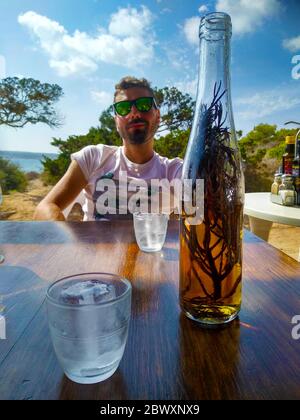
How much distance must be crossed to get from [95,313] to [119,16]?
6.35 metres

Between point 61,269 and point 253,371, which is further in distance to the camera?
point 61,269

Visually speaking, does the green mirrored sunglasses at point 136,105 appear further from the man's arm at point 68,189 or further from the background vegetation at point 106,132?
the background vegetation at point 106,132

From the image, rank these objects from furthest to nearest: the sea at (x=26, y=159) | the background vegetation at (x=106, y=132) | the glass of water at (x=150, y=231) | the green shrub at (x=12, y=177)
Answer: the green shrub at (x=12, y=177), the sea at (x=26, y=159), the background vegetation at (x=106, y=132), the glass of water at (x=150, y=231)

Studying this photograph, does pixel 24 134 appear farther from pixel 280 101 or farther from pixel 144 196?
pixel 280 101

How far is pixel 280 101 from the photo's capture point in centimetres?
682

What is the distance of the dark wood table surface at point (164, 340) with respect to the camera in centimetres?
25

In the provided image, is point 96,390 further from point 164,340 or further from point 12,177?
point 12,177

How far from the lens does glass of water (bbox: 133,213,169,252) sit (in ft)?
2.05

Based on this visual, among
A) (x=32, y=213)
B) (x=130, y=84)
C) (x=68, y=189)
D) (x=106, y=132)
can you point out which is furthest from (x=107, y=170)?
(x=32, y=213)

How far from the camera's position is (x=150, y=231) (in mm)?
627

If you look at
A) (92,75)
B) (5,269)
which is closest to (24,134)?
(92,75)

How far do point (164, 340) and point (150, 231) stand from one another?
326mm

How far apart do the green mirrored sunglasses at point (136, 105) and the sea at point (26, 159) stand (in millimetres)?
3590

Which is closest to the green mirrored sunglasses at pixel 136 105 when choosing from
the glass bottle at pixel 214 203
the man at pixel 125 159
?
the man at pixel 125 159
